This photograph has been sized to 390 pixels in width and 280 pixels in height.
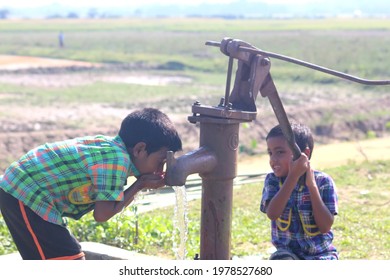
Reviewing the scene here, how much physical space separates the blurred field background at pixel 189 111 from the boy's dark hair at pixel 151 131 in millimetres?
1822

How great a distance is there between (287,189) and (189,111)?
12.2 metres

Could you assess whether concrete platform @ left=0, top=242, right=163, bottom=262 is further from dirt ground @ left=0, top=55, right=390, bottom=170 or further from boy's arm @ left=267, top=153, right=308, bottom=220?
dirt ground @ left=0, top=55, right=390, bottom=170

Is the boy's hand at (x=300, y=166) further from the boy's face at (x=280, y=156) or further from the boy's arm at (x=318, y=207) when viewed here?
the boy's face at (x=280, y=156)

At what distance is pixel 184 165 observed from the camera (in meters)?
3.18

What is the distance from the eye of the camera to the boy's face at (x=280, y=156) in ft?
11.7

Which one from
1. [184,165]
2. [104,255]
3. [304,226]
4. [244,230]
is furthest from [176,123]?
[184,165]

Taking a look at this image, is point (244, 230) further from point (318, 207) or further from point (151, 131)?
point (151, 131)

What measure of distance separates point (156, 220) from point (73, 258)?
8.21 feet

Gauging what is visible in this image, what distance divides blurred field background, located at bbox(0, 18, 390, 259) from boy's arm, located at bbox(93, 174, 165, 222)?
71.8 inches

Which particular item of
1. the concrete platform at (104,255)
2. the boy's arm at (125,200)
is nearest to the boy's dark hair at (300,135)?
the boy's arm at (125,200)

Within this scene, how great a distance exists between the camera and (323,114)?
15914mm

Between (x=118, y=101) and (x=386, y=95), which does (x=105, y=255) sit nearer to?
(x=118, y=101)

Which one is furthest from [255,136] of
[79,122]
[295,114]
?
[79,122]

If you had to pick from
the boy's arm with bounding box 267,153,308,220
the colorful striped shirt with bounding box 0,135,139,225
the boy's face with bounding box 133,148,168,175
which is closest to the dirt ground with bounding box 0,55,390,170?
Answer: the colorful striped shirt with bounding box 0,135,139,225
